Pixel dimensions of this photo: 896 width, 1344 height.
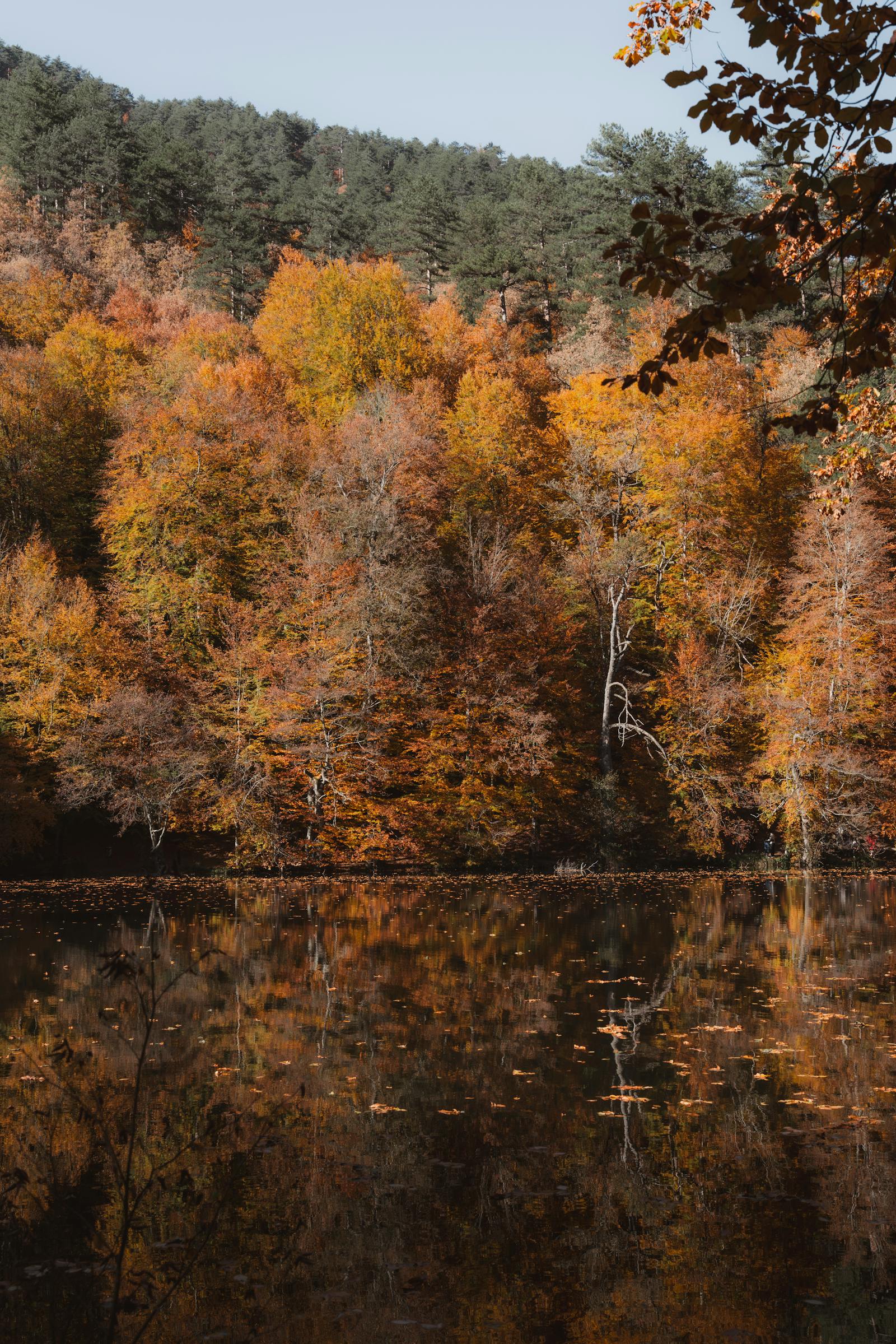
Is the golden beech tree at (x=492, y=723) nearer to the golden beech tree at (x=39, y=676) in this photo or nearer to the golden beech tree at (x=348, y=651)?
the golden beech tree at (x=348, y=651)

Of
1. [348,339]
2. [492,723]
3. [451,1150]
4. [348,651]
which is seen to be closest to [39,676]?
[348,651]

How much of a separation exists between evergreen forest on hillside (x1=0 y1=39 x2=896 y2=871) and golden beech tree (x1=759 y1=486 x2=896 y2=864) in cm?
11

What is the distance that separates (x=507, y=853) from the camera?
32.8 meters

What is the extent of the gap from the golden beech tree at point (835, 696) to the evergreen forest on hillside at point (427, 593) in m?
0.11

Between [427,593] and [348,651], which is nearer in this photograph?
[348,651]

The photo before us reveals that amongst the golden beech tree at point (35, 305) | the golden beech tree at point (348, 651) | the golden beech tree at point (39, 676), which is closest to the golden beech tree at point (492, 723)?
the golden beech tree at point (348, 651)

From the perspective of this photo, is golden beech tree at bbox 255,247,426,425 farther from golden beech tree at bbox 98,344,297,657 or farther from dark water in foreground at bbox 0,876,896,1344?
dark water in foreground at bbox 0,876,896,1344

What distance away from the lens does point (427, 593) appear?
32844 millimetres

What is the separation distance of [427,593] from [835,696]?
12.2 m

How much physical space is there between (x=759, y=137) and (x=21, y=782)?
2620 centimetres

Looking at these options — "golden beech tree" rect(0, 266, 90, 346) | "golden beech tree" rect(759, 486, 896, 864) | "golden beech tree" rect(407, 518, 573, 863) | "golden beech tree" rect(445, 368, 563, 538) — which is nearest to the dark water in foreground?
"golden beech tree" rect(407, 518, 573, 863)

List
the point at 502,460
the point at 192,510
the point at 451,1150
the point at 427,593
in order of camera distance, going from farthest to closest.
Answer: the point at 502,460
the point at 192,510
the point at 427,593
the point at 451,1150

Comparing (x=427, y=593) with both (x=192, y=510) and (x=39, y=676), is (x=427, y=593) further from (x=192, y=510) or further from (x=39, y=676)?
(x=39, y=676)

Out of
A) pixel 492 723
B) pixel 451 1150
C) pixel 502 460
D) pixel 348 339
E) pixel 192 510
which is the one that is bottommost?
pixel 451 1150
